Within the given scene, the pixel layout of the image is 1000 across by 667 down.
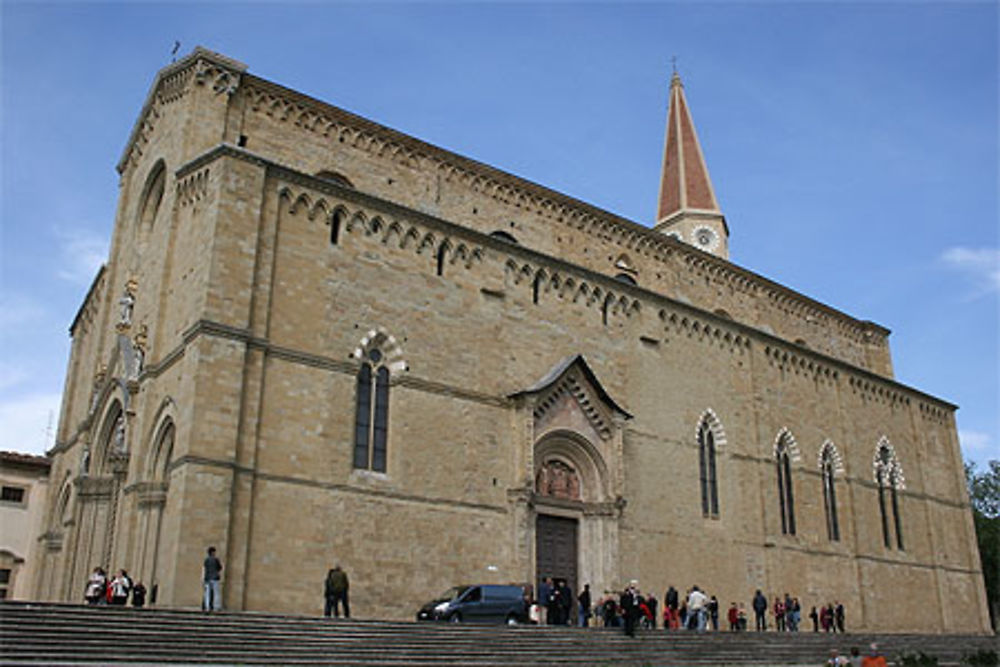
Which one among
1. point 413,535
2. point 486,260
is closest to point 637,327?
point 486,260

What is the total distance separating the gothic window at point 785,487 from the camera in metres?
30.3

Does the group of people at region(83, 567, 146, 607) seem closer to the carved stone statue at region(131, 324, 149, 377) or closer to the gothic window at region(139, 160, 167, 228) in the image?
the carved stone statue at region(131, 324, 149, 377)

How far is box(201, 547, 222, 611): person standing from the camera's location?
1731cm

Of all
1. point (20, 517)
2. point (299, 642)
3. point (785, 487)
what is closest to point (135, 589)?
point (299, 642)

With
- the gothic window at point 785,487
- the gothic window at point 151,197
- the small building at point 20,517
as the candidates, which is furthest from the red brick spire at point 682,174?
the small building at point 20,517

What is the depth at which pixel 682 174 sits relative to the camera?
4538cm

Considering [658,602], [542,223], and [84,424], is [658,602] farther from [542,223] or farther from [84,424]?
[84,424]

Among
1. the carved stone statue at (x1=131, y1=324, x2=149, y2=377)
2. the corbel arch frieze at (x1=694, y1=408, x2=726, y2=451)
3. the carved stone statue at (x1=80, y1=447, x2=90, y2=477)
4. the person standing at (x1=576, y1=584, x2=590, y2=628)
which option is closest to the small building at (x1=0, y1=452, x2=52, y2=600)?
the carved stone statue at (x1=80, y1=447, x2=90, y2=477)

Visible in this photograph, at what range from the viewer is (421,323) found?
23.1 m

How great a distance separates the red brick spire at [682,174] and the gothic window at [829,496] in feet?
48.2

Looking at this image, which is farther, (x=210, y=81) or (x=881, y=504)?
(x=881, y=504)

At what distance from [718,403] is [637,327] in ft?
12.5

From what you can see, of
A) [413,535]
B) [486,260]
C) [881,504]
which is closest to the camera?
[413,535]

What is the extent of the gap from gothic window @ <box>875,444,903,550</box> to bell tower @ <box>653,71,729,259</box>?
11554 mm
